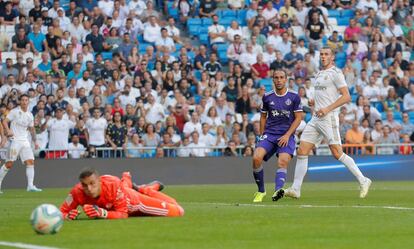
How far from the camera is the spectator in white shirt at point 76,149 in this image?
93.3 ft

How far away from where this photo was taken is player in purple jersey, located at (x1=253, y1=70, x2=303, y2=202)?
18391 millimetres

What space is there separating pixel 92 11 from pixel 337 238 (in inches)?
872

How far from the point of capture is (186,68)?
31.8m

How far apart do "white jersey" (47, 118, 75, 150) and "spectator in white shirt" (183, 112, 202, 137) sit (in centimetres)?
320

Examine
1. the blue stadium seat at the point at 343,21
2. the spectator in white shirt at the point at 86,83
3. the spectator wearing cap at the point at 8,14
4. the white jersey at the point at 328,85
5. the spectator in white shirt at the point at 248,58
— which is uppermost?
the blue stadium seat at the point at 343,21

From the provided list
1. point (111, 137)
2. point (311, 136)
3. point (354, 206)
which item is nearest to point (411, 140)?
point (111, 137)

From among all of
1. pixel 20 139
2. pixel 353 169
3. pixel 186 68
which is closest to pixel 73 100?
pixel 186 68

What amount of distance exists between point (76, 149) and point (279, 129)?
10690 mm

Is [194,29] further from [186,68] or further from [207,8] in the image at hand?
[186,68]

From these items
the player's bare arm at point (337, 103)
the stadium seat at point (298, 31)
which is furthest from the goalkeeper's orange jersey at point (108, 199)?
the stadium seat at point (298, 31)

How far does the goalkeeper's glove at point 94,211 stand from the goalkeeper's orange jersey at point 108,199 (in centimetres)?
8

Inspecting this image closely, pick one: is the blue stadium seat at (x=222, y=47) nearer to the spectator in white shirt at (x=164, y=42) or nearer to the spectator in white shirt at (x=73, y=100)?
the spectator in white shirt at (x=164, y=42)

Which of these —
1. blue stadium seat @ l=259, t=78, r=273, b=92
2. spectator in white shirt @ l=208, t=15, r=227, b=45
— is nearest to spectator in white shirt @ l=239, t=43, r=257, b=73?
blue stadium seat @ l=259, t=78, r=273, b=92

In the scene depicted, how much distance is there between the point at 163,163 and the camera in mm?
29000
